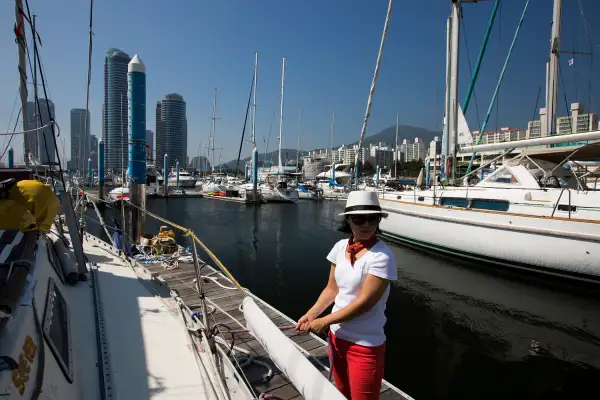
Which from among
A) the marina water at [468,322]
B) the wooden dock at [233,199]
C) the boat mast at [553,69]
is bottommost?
the marina water at [468,322]

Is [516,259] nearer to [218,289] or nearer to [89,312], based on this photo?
[218,289]

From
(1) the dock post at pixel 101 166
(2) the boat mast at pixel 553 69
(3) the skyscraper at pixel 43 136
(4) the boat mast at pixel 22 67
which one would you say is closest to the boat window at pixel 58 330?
(3) the skyscraper at pixel 43 136

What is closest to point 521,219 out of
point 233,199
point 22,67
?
point 22,67

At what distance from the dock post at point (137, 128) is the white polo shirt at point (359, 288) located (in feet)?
28.8

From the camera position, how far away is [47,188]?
11.4 ft

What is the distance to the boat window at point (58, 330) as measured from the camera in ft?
7.99

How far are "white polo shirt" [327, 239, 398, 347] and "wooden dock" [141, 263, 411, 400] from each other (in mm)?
1719

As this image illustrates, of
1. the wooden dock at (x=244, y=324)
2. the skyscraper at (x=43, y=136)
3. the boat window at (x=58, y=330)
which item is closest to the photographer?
the boat window at (x=58, y=330)

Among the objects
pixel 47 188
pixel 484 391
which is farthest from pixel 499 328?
pixel 47 188

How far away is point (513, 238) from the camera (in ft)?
35.4

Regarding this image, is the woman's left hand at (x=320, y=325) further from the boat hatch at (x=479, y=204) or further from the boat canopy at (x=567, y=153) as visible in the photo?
the boat canopy at (x=567, y=153)

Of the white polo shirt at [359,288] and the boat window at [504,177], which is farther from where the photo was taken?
the boat window at [504,177]

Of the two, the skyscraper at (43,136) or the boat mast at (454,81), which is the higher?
the boat mast at (454,81)

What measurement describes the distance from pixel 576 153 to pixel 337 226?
566 inches
